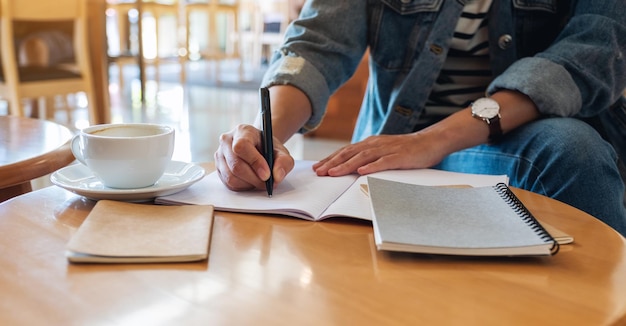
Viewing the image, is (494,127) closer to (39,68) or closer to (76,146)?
(76,146)

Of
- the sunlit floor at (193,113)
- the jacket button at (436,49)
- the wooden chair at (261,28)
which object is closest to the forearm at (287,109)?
the jacket button at (436,49)

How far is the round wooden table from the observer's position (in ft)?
2.47

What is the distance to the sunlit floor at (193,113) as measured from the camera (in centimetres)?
293

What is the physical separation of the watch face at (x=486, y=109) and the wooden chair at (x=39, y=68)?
80.1 inches

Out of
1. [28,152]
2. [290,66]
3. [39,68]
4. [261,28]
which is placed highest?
[290,66]

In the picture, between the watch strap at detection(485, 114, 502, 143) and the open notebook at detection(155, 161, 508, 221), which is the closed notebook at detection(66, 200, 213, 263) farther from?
the watch strap at detection(485, 114, 502, 143)

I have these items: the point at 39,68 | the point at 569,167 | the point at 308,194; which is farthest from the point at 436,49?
the point at 39,68

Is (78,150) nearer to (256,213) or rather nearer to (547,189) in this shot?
(256,213)

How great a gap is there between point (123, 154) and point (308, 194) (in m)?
0.21

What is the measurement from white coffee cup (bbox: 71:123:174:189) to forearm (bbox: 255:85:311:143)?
0.94 feet

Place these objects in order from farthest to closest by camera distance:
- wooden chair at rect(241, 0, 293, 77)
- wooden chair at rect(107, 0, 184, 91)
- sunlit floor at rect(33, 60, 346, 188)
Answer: wooden chair at rect(241, 0, 293, 77) → wooden chair at rect(107, 0, 184, 91) → sunlit floor at rect(33, 60, 346, 188)

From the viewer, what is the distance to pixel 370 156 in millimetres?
810

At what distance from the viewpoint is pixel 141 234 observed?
54 centimetres

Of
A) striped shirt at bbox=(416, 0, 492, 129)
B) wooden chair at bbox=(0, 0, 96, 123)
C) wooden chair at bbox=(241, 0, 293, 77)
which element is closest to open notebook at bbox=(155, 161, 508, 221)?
striped shirt at bbox=(416, 0, 492, 129)
